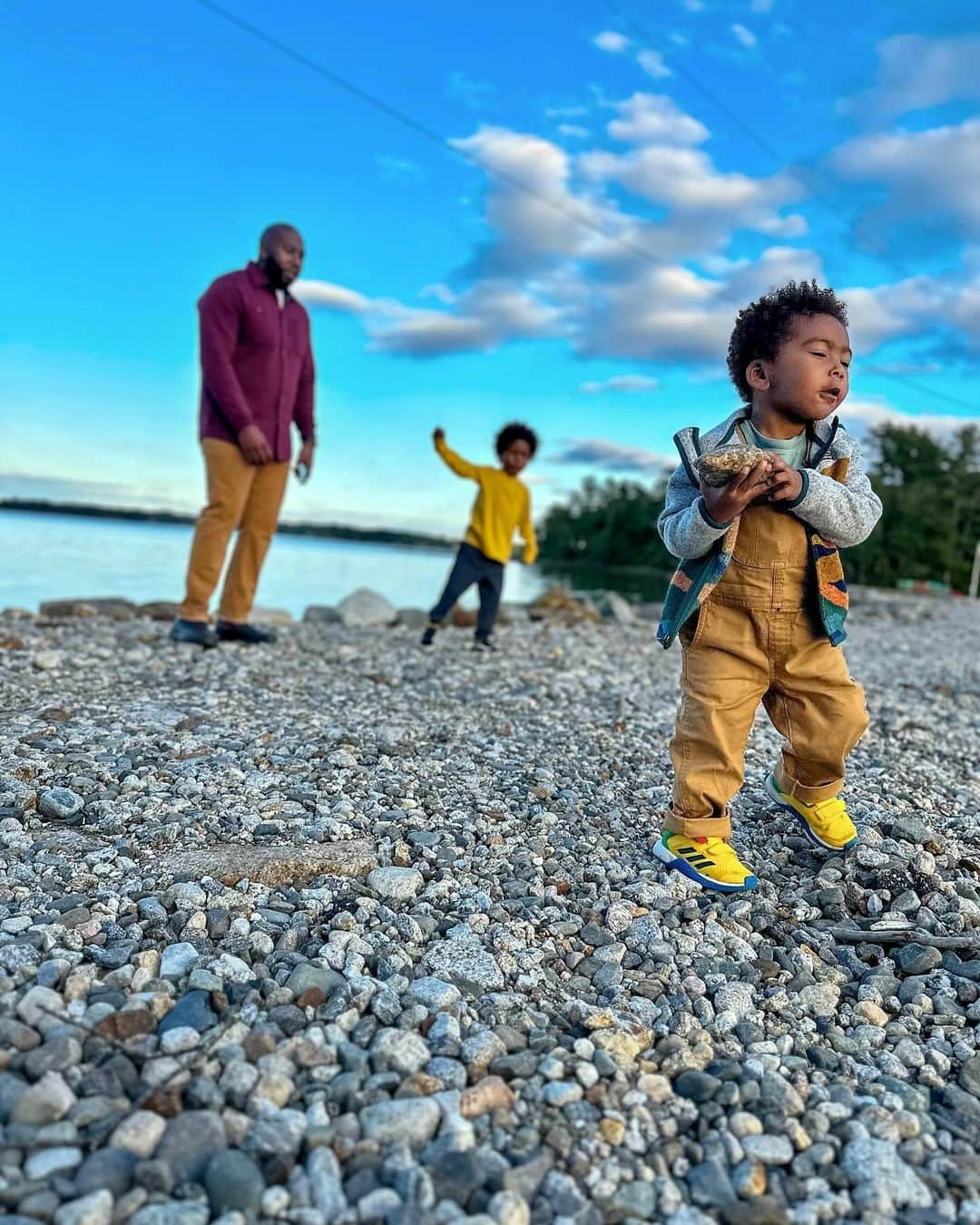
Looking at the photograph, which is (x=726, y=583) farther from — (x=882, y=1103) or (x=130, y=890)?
(x=130, y=890)

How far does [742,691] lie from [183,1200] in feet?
6.73

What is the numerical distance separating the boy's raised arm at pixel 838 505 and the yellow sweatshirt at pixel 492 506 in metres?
5.41

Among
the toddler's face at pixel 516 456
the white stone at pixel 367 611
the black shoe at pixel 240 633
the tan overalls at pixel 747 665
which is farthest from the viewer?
the white stone at pixel 367 611

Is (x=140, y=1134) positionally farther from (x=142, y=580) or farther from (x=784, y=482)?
(x=142, y=580)

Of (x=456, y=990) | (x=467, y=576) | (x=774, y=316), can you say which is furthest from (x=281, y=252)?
(x=456, y=990)

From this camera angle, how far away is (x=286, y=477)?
7.38 m

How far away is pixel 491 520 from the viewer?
823 centimetres

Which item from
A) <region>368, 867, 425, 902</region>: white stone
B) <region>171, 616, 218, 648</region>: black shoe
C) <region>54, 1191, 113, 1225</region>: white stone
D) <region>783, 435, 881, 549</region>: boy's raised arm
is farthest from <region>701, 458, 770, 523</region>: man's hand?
<region>171, 616, 218, 648</region>: black shoe

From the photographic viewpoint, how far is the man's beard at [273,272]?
6.86 meters

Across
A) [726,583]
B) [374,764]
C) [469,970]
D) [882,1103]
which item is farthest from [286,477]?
[882,1103]

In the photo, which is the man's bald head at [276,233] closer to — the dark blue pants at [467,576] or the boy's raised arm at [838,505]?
the dark blue pants at [467,576]

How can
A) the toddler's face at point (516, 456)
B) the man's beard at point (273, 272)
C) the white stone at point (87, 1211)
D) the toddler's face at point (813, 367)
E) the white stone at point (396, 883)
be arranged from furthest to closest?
the toddler's face at point (516, 456), the man's beard at point (273, 272), the toddler's face at point (813, 367), the white stone at point (396, 883), the white stone at point (87, 1211)

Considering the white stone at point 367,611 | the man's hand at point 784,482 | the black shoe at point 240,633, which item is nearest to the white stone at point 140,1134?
the man's hand at point 784,482

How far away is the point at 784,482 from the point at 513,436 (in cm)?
581
